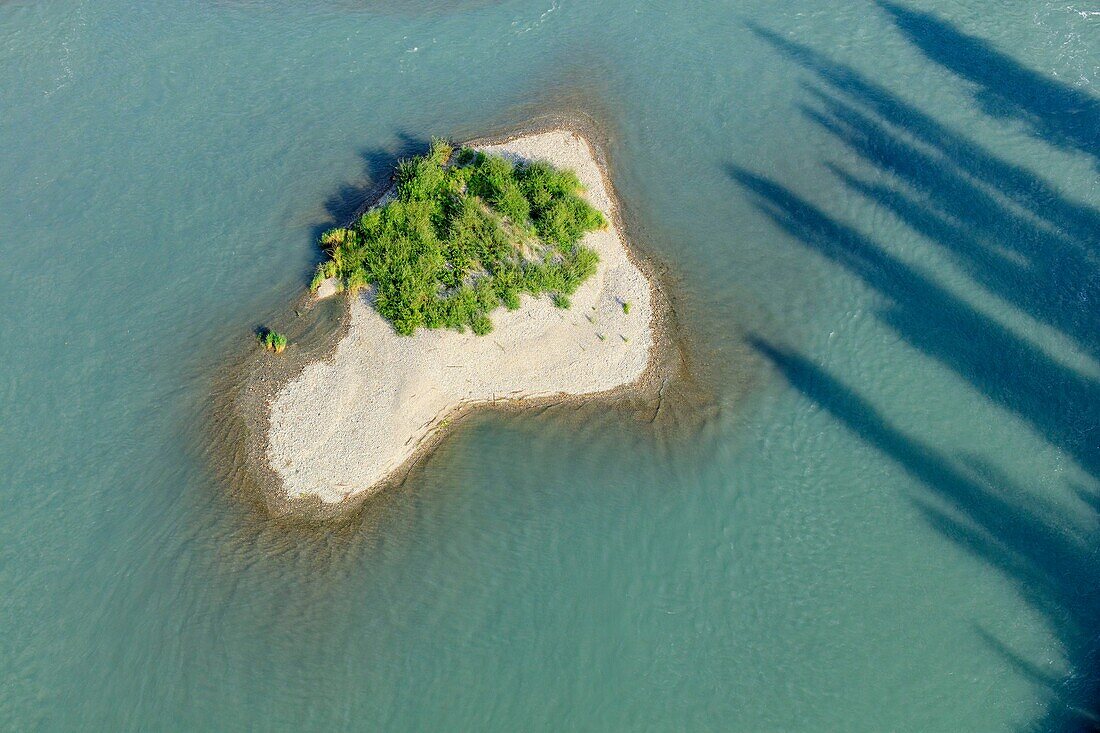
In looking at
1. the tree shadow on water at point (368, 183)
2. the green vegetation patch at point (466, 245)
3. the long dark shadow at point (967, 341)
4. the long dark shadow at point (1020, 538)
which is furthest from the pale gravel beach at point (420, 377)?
the long dark shadow at point (967, 341)

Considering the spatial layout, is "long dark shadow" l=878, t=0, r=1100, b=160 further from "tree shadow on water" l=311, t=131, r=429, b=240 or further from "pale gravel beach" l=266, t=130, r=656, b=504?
"tree shadow on water" l=311, t=131, r=429, b=240

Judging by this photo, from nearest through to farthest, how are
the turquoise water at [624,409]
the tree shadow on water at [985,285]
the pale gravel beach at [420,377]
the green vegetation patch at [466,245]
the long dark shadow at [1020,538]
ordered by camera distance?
the long dark shadow at [1020,538]
the turquoise water at [624,409]
the tree shadow on water at [985,285]
the pale gravel beach at [420,377]
the green vegetation patch at [466,245]

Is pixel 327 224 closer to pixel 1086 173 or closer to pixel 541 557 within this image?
pixel 541 557

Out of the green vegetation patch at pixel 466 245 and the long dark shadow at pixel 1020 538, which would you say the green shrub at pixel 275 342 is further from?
the long dark shadow at pixel 1020 538

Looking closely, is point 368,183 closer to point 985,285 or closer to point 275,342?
point 275,342

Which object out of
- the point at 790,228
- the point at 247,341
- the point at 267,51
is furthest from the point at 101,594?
the point at 790,228

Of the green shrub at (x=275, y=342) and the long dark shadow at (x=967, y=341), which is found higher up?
the green shrub at (x=275, y=342)
